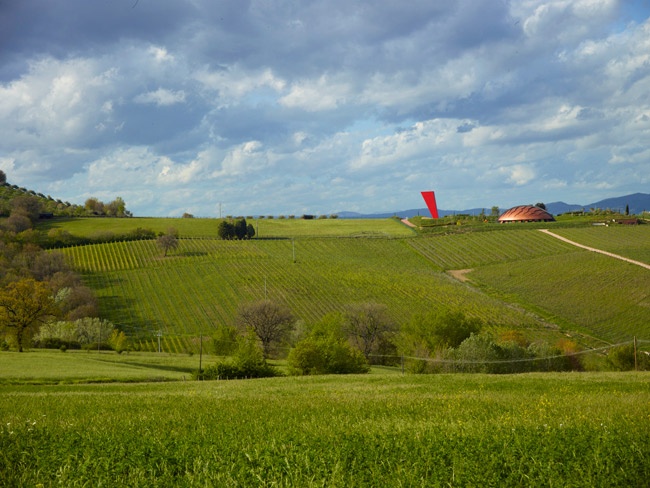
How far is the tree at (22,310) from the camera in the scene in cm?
6512

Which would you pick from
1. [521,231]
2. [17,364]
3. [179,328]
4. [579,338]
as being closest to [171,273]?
[179,328]

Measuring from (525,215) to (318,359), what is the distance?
13569cm

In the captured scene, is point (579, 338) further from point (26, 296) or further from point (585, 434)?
point (585, 434)

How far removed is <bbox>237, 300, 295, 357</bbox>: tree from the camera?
79500mm

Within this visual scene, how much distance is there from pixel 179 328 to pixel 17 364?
37838 mm

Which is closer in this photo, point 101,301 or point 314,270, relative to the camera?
point 101,301

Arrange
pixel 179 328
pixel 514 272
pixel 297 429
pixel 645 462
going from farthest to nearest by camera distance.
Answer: pixel 514 272, pixel 179 328, pixel 297 429, pixel 645 462

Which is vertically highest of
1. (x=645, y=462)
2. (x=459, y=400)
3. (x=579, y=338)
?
(x=645, y=462)

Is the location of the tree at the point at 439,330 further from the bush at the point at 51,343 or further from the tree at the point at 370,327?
the bush at the point at 51,343

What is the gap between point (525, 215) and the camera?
169m

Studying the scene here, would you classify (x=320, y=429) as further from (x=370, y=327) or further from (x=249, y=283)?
(x=249, y=283)

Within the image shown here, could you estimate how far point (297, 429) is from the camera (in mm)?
9234

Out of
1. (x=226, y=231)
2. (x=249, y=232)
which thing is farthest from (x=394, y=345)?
(x=249, y=232)

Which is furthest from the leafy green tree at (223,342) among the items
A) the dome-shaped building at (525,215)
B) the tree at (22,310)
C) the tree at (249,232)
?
the dome-shaped building at (525,215)
